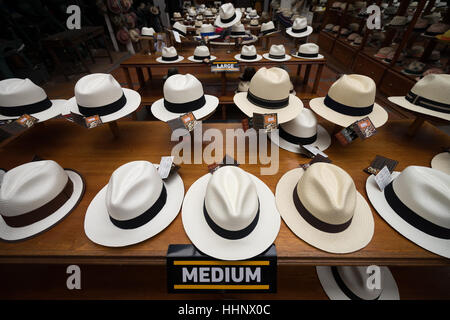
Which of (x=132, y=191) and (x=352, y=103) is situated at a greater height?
(x=352, y=103)

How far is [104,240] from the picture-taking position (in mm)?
987

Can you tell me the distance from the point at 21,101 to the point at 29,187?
84 centimetres

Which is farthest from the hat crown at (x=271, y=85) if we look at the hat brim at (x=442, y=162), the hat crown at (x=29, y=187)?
the hat crown at (x=29, y=187)

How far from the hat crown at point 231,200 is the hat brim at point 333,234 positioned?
251 mm

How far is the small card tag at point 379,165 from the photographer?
133 centimetres

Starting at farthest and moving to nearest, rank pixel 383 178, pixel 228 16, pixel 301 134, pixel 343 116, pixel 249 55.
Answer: pixel 228 16
pixel 249 55
pixel 301 134
pixel 343 116
pixel 383 178

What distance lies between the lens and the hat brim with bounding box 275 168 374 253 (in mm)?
960

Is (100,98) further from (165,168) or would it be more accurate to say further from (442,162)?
(442,162)

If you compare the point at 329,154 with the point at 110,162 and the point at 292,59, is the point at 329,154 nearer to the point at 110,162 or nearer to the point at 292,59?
the point at 110,162

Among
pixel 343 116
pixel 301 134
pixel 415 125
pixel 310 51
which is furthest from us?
pixel 310 51

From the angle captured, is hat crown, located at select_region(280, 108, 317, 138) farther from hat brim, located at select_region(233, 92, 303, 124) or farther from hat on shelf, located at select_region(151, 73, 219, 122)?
hat on shelf, located at select_region(151, 73, 219, 122)

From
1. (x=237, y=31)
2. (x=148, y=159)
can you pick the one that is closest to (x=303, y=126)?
(x=148, y=159)

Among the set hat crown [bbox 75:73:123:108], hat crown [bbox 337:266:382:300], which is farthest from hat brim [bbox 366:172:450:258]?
hat crown [bbox 75:73:123:108]

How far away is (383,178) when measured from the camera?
4.06ft
